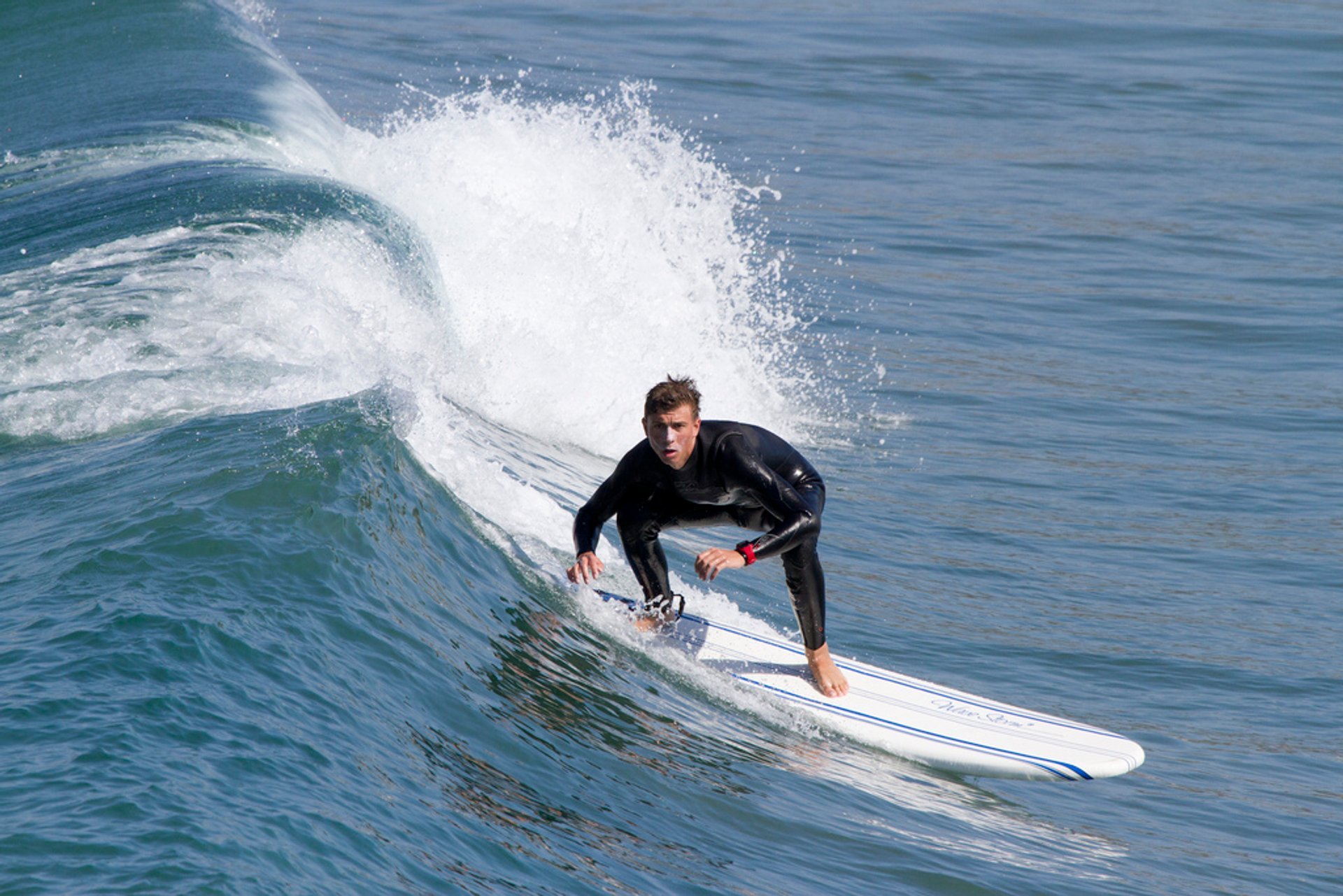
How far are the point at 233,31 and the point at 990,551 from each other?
1531 cm

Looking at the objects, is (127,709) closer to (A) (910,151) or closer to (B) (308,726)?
(B) (308,726)

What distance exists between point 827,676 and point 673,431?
61.9 inches

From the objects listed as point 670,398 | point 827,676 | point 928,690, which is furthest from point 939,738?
point 670,398

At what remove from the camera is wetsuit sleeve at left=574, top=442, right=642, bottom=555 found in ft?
21.1

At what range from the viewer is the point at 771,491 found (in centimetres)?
620

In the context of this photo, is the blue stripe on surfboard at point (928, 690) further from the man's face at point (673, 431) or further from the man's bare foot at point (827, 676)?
the man's face at point (673, 431)

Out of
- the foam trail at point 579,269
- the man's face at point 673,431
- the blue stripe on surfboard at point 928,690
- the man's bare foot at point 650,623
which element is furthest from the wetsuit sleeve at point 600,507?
the foam trail at point 579,269

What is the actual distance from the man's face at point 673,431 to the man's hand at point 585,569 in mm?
592

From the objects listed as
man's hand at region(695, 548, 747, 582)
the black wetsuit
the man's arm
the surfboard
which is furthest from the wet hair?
the surfboard

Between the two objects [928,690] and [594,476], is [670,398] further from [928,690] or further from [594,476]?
[594,476]

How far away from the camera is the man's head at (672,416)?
→ 5.98 m

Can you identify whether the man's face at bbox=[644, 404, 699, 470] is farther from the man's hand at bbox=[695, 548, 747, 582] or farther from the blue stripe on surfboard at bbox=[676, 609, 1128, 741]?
the blue stripe on surfboard at bbox=[676, 609, 1128, 741]

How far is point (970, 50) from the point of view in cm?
→ 2978

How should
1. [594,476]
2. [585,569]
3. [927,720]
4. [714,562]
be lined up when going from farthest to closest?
1. [594,476]
2. [927,720]
3. [585,569]
4. [714,562]
